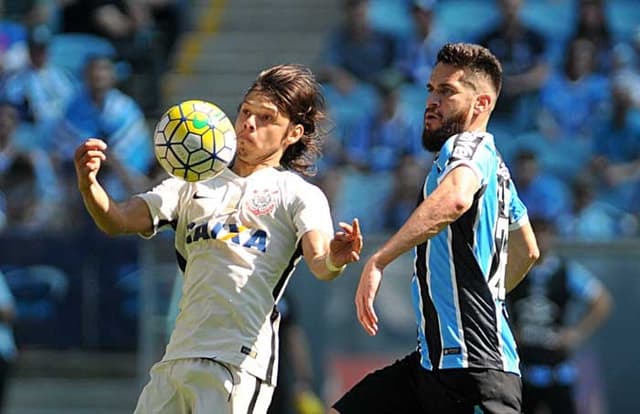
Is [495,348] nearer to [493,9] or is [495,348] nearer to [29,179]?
[29,179]

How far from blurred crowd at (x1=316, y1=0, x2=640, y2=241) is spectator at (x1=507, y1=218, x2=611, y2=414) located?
1.70 ft

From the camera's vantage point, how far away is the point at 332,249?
17.5 feet

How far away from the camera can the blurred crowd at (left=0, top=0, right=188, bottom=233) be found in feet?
41.5

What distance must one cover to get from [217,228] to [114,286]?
640 centimetres

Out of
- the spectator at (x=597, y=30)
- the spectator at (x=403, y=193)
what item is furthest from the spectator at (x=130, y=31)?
the spectator at (x=597, y=30)

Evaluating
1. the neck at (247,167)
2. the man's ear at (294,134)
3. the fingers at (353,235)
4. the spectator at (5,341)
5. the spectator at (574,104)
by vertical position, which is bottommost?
the spectator at (5,341)

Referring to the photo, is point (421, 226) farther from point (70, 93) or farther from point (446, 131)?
point (70, 93)

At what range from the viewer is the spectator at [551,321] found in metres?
11.2

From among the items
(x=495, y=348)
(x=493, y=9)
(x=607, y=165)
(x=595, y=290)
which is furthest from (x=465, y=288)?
(x=493, y=9)

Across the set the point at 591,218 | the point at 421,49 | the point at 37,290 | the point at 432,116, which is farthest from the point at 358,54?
the point at 432,116

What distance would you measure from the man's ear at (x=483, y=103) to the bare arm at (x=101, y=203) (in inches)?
60.2

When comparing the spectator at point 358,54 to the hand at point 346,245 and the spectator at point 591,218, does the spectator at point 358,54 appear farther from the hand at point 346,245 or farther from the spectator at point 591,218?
the hand at point 346,245

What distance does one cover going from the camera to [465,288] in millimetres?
5559

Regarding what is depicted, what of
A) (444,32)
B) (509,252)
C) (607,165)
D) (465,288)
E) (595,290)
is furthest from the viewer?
(444,32)
